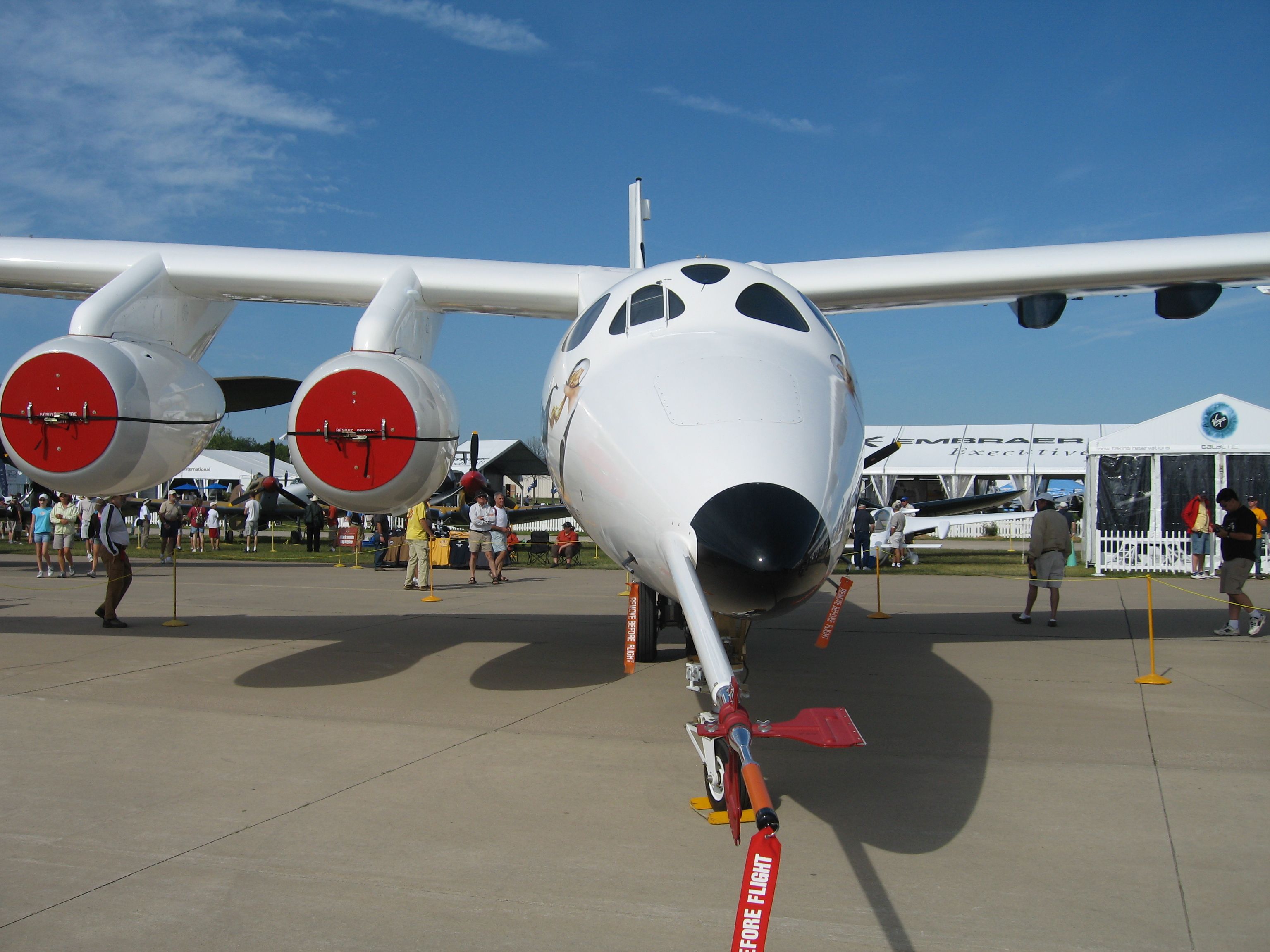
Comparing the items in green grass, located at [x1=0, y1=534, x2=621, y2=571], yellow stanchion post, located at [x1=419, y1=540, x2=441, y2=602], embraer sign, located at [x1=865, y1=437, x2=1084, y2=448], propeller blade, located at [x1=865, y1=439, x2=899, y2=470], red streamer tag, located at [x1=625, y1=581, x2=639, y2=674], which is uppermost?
embraer sign, located at [x1=865, y1=437, x2=1084, y2=448]

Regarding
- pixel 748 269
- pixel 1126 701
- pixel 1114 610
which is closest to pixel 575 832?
Result: pixel 748 269

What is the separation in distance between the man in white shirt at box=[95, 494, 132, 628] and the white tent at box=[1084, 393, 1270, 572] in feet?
56.2

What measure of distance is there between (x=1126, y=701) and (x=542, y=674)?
14.3 ft

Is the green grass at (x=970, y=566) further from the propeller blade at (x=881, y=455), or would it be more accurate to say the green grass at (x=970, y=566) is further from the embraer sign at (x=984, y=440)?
the embraer sign at (x=984, y=440)

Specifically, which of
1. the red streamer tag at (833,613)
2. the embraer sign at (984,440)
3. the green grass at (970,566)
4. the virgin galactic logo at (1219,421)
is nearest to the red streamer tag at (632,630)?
the red streamer tag at (833,613)

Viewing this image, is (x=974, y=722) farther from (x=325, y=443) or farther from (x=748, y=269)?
(x=325, y=443)

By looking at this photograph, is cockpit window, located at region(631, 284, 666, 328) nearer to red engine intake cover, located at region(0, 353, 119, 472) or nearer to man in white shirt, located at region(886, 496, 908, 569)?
red engine intake cover, located at region(0, 353, 119, 472)

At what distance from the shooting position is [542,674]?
7512 mm

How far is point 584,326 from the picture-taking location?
5.57 metres

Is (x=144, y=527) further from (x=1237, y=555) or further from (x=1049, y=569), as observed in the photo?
(x=1237, y=555)

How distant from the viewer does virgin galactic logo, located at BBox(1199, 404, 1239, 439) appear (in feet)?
59.3

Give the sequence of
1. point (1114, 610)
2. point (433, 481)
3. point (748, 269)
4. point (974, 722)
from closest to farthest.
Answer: point (748, 269)
point (974, 722)
point (433, 481)
point (1114, 610)

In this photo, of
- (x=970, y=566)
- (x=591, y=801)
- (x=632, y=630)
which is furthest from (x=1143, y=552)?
(x=591, y=801)

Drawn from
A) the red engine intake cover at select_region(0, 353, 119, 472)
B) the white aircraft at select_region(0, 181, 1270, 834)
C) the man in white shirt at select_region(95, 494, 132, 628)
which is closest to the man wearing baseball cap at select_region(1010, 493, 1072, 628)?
the white aircraft at select_region(0, 181, 1270, 834)
